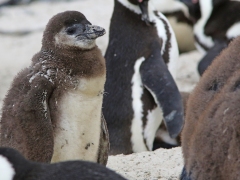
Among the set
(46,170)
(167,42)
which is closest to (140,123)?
(167,42)

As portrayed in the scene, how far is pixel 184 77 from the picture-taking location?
8.22 metres

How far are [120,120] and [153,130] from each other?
0.28 m

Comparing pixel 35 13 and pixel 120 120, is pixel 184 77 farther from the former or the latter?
pixel 35 13

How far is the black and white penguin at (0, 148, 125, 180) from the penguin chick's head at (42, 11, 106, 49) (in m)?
1.46

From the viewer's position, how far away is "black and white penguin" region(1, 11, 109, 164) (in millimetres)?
3621

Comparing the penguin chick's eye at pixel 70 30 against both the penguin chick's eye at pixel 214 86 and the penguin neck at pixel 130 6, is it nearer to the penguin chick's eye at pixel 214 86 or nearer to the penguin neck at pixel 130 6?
the penguin chick's eye at pixel 214 86

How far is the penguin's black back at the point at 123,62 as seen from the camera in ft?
19.2

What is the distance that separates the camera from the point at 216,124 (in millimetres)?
2662

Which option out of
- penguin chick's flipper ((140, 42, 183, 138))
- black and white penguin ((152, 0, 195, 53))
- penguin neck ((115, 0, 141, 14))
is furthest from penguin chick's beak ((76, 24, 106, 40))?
black and white penguin ((152, 0, 195, 53))

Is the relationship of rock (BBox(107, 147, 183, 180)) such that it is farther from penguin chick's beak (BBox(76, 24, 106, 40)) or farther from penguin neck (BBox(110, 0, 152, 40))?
penguin neck (BBox(110, 0, 152, 40))

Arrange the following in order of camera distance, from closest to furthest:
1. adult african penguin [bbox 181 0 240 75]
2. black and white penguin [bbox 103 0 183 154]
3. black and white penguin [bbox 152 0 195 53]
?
1. black and white penguin [bbox 103 0 183 154]
2. adult african penguin [bbox 181 0 240 75]
3. black and white penguin [bbox 152 0 195 53]

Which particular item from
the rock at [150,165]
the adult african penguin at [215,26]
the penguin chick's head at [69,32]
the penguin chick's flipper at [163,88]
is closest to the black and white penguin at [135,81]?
the penguin chick's flipper at [163,88]

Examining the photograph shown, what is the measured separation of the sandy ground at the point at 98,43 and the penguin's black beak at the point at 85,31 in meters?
0.79

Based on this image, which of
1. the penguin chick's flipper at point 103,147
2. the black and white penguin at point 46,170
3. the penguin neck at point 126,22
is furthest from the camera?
the penguin neck at point 126,22
